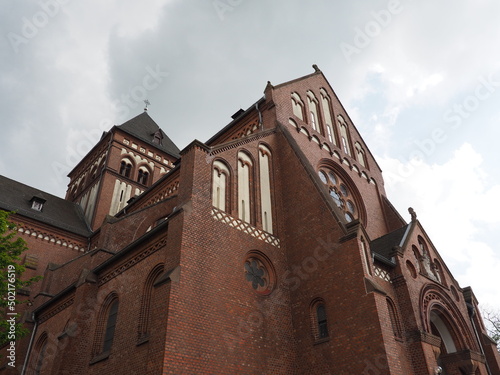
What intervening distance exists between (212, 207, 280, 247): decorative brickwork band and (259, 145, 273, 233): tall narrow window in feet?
1.37

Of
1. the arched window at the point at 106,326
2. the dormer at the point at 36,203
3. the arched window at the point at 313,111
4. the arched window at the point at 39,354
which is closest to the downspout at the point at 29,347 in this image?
the arched window at the point at 39,354

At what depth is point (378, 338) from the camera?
11.1 m

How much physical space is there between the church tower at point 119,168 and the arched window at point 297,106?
51.0ft

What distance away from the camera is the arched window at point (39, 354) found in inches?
684

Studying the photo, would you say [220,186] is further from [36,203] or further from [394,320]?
[36,203]

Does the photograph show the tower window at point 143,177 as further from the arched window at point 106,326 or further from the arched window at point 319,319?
the arched window at point 319,319

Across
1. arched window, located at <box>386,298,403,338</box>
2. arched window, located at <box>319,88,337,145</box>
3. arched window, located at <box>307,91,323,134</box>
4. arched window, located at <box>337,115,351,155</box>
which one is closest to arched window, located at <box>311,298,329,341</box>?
arched window, located at <box>386,298,403,338</box>

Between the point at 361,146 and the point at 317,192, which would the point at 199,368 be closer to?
the point at 317,192

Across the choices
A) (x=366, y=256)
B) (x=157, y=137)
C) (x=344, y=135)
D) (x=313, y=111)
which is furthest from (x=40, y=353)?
(x=157, y=137)

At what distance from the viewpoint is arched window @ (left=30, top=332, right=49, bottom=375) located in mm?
17362

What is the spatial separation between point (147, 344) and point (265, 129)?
1067 cm

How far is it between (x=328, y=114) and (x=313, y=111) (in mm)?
1884

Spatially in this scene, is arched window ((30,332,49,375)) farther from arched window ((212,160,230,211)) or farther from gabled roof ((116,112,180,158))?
gabled roof ((116,112,180,158))

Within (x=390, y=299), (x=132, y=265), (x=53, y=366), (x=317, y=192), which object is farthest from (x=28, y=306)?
(x=390, y=299)
